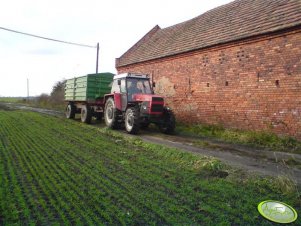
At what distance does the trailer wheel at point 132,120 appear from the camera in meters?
11.3

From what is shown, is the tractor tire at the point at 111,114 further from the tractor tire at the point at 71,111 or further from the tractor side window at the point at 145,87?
the tractor tire at the point at 71,111

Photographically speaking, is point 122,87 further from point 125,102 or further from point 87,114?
point 87,114

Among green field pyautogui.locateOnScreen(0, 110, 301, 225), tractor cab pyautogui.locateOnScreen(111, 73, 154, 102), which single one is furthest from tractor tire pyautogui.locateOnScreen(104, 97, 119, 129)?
green field pyautogui.locateOnScreen(0, 110, 301, 225)

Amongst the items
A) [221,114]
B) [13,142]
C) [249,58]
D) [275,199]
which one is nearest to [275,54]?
[249,58]

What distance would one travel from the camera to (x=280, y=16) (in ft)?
35.6

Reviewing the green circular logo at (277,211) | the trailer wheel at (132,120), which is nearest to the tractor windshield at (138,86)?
the trailer wheel at (132,120)

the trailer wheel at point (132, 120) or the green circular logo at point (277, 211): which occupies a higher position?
the trailer wheel at point (132, 120)

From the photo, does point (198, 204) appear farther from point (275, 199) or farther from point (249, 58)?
point (249, 58)

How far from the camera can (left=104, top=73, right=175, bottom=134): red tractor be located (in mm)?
11406

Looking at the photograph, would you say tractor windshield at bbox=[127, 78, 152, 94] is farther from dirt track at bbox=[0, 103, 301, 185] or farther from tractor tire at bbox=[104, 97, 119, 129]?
dirt track at bbox=[0, 103, 301, 185]

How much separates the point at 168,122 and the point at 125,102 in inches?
76.5

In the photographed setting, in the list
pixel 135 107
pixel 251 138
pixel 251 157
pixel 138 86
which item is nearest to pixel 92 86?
pixel 138 86

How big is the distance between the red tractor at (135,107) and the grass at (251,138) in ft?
4.32

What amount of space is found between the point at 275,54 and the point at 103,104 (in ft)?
26.9
